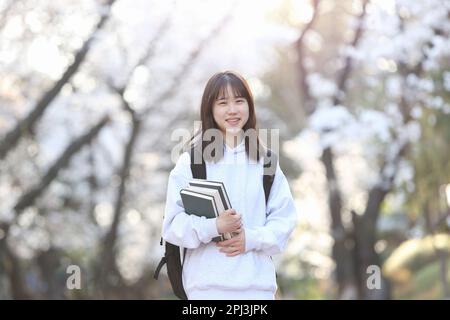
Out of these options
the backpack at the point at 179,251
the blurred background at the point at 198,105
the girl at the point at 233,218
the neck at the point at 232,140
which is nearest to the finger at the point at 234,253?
the girl at the point at 233,218

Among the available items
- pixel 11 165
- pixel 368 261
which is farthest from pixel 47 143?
pixel 368 261

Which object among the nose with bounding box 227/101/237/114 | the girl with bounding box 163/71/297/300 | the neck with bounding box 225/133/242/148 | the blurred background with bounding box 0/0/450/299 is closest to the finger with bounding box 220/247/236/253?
→ the girl with bounding box 163/71/297/300

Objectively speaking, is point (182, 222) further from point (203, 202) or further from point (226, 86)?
point (226, 86)

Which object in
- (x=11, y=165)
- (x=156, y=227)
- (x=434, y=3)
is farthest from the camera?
(x=156, y=227)

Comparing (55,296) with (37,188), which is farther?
(55,296)

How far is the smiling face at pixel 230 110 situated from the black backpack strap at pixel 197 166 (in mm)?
140

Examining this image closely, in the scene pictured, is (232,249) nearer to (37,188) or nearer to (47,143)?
(37,188)

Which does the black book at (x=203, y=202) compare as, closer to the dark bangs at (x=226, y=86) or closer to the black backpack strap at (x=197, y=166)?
the black backpack strap at (x=197, y=166)

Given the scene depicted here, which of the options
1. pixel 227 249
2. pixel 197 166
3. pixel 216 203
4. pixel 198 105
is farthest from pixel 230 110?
pixel 198 105

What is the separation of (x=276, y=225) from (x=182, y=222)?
0.34 m

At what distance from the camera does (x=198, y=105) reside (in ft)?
40.6

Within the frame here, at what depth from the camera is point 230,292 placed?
9.64 ft

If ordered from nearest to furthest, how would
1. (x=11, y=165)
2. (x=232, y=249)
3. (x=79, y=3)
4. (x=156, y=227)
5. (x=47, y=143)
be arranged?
(x=232, y=249) < (x=79, y=3) < (x=11, y=165) < (x=47, y=143) < (x=156, y=227)

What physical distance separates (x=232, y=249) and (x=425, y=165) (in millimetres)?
7214
